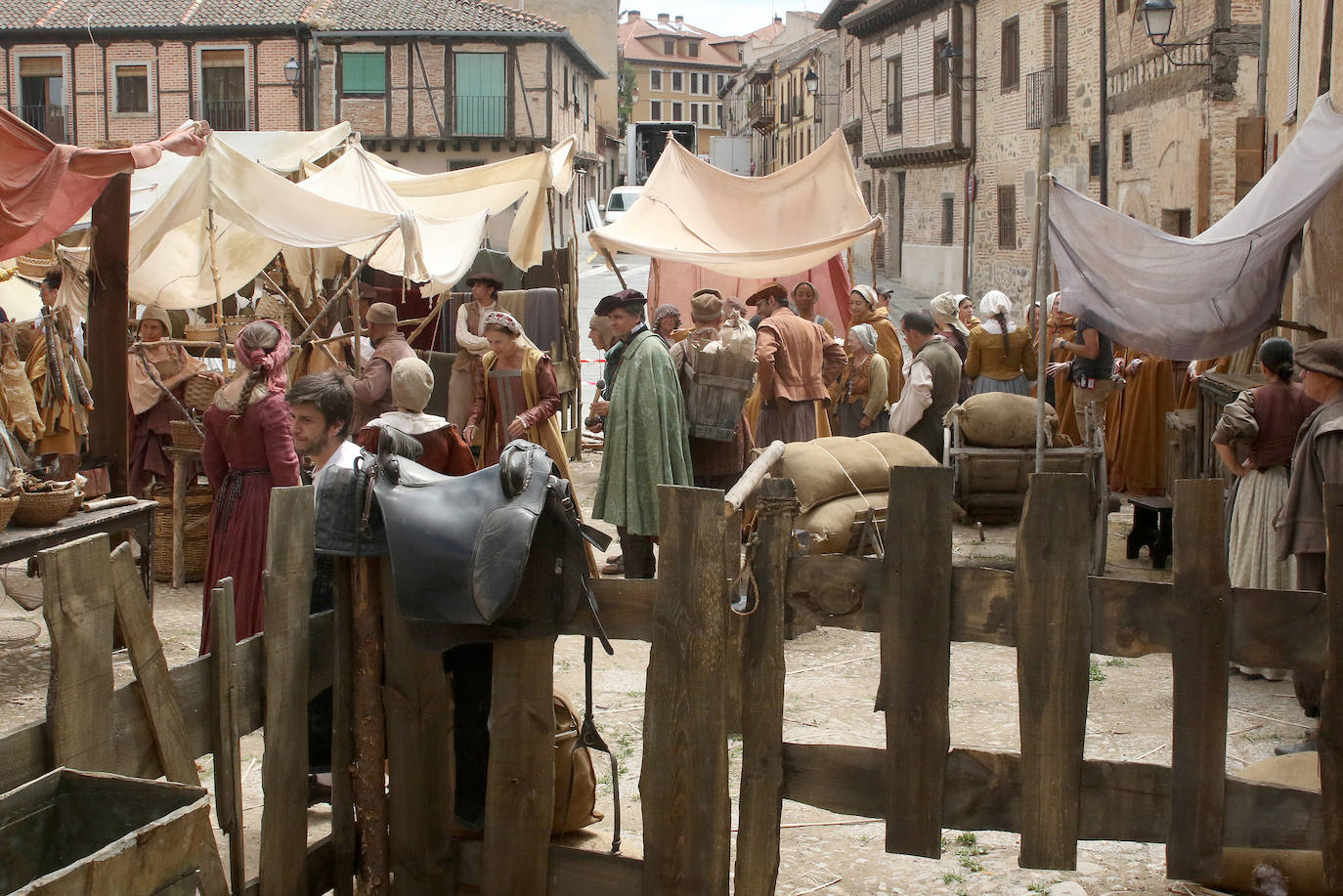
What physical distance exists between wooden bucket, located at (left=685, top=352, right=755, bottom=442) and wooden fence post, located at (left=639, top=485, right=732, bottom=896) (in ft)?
14.1

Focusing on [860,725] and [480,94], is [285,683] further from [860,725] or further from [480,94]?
[480,94]

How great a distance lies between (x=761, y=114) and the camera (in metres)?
61.4

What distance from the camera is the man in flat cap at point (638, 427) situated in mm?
6965

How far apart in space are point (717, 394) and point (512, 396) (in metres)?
1.21

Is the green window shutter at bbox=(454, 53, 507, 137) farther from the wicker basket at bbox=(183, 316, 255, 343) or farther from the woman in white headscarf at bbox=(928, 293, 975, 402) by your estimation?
the woman in white headscarf at bbox=(928, 293, 975, 402)

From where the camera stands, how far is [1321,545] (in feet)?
16.8

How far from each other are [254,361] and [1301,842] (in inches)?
180

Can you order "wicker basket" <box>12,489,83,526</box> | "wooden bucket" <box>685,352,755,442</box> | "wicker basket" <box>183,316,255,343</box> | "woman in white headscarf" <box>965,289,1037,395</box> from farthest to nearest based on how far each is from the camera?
"wicker basket" <box>183,316,255,343</box>
"woman in white headscarf" <box>965,289,1037,395</box>
"wooden bucket" <box>685,352,755,442</box>
"wicker basket" <box>12,489,83,526</box>

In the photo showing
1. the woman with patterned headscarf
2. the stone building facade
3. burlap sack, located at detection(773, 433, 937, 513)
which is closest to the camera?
burlap sack, located at detection(773, 433, 937, 513)

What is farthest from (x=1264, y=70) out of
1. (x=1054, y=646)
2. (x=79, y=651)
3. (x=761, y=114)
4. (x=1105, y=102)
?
(x=761, y=114)

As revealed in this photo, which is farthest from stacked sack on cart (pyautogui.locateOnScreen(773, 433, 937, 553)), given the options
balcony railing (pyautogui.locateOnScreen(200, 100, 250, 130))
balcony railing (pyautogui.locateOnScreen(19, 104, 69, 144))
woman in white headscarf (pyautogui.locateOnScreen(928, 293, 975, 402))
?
balcony railing (pyautogui.locateOnScreen(19, 104, 69, 144))

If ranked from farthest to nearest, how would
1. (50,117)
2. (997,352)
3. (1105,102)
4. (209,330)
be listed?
(50,117)
(1105,102)
(209,330)
(997,352)

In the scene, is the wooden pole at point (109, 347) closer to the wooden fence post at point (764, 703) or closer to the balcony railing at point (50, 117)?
the wooden fence post at point (764, 703)

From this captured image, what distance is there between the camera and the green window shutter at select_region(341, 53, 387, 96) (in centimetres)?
3734
